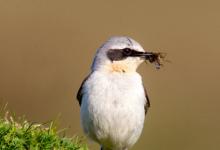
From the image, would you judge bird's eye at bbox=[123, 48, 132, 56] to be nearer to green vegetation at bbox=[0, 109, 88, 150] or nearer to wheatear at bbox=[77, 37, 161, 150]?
wheatear at bbox=[77, 37, 161, 150]

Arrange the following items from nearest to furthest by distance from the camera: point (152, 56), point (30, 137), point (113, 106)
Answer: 1. point (30, 137)
2. point (113, 106)
3. point (152, 56)

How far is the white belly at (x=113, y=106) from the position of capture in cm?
1278

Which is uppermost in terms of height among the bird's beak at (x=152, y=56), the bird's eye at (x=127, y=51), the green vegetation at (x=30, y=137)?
the bird's eye at (x=127, y=51)

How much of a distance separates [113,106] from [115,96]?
0.44 feet

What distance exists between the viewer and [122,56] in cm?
1323

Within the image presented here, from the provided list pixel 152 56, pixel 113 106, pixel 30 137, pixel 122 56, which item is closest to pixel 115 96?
pixel 113 106

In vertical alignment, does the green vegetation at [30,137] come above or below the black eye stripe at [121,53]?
below

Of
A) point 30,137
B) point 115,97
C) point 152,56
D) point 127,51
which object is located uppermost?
point 127,51

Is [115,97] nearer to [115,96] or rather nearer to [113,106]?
[115,96]

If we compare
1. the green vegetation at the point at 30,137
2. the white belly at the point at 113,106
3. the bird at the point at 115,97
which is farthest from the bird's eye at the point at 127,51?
the green vegetation at the point at 30,137

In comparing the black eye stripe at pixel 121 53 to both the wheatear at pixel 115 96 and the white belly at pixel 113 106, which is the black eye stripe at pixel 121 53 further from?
the white belly at pixel 113 106

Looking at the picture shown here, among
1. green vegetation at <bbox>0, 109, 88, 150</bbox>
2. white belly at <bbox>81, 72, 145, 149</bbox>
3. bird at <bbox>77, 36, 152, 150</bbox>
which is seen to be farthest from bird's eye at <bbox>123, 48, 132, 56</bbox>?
green vegetation at <bbox>0, 109, 88, 150</bbox>

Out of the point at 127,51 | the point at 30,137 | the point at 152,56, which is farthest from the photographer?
the point at 152,56

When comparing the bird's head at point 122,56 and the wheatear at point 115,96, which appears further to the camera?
the bird's head at point 122,56
